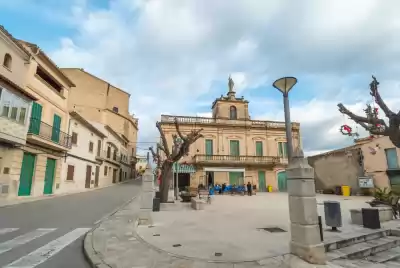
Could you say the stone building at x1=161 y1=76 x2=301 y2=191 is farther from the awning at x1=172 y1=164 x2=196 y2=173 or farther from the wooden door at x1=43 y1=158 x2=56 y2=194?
the wooden door at x1=43 y1=158 x2=56 y2=194

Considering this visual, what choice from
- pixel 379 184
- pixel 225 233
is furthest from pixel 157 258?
pixel 379 184

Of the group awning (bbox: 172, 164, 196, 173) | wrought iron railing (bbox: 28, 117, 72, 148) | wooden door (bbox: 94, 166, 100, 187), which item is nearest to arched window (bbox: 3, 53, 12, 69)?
wrought iron railing (bbox: 28, 117, 72, 148)

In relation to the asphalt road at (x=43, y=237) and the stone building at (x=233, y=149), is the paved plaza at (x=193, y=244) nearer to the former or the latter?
the asphalt road at (x=43, y=237)

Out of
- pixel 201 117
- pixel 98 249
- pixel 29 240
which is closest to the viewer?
pixel 98 249

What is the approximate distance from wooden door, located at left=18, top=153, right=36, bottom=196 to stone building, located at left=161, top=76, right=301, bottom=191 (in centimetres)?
1309

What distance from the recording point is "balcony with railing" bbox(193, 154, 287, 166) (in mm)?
25797

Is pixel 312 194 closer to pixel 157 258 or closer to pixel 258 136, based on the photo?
pixel 157 258

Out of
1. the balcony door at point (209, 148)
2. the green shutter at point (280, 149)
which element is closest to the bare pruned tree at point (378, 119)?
the balcony door at point (209, 148)

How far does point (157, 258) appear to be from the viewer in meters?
4.21

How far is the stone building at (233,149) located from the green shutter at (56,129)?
11.3m

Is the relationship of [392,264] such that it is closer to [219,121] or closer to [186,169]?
[186,169]

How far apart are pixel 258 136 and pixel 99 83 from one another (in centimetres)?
2302

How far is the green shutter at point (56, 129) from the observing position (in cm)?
1589

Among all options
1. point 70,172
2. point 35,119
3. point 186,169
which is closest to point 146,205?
point 35,119
